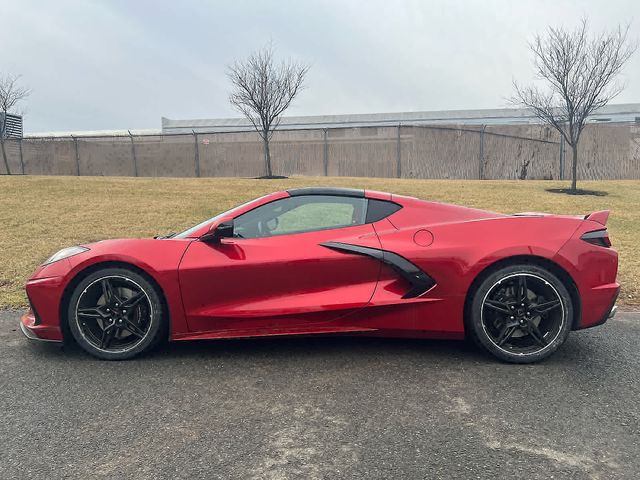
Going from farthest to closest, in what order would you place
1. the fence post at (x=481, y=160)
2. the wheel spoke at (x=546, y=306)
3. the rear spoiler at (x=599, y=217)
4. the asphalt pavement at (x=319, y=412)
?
the fence post at (x=481, y=160)
the rear spoiler at (x=599, y=217)
the wheel spoke at (x=546, y=306)
the asphalt pavement at (x=319, y=412)

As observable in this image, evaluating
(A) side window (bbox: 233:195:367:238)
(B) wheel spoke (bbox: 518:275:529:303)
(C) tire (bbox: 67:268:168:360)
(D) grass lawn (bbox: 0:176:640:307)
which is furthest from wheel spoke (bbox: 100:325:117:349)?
(B) wheel spoke (bbox: 518:275:529:303)

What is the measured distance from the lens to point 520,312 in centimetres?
340

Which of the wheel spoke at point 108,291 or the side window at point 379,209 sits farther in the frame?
the side window at point 379,209

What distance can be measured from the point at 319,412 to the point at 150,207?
9.89 meters

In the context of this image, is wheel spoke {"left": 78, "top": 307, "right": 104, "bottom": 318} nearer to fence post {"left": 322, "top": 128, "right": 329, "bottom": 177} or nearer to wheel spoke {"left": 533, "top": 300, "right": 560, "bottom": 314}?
wheel spoke {"left": 533, "top": 300, "right": 560, "bottom": 314}

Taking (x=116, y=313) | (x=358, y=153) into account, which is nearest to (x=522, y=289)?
(x=116, y=313)

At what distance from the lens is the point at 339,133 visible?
82.5 ft

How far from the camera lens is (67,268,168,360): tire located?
11.4 ft

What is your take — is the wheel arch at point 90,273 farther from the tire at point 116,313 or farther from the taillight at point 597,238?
the taillight at point 597,238

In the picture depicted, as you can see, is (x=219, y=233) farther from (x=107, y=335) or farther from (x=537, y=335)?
(x=537, y=335)

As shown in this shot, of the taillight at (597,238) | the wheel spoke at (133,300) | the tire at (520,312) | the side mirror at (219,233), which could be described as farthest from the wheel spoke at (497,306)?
the wheel spoke at (133,300)

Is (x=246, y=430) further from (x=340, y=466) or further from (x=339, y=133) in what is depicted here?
(x=339, y=133)

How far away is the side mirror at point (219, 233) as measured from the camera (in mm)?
3463

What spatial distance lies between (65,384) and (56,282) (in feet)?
2.50
